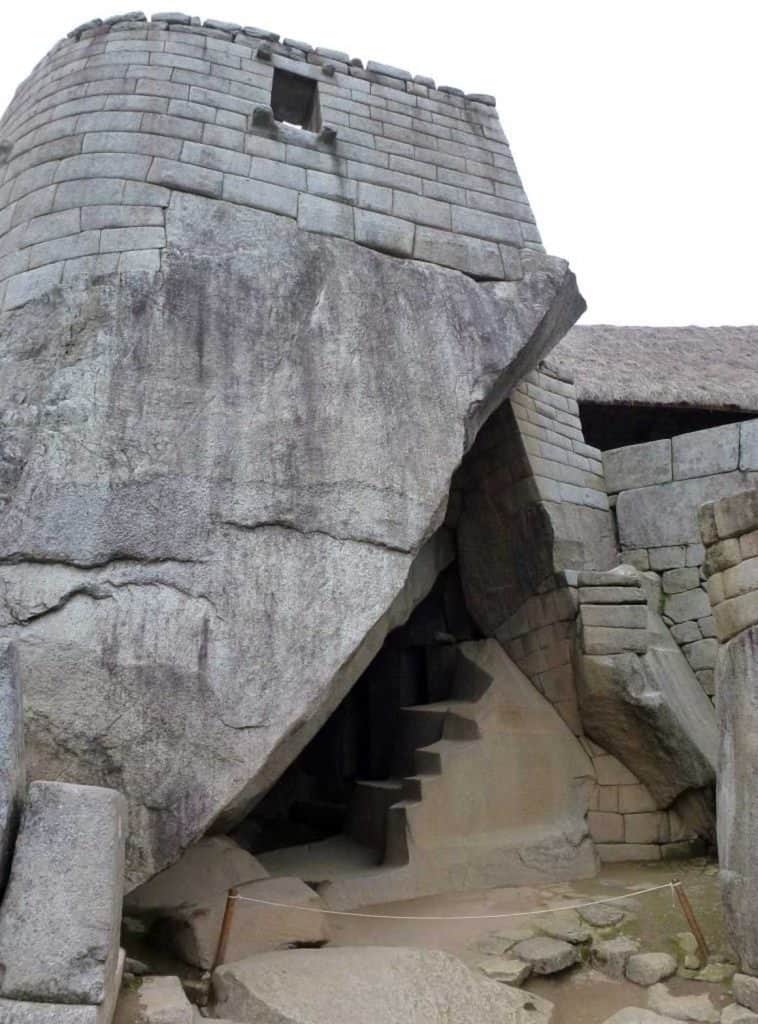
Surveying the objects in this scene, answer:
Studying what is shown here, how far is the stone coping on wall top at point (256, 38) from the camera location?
202 inches

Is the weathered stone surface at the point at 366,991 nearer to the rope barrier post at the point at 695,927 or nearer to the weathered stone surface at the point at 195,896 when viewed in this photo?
the weathered stone surface at the point at 195,896

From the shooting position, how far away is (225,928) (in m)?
3.72

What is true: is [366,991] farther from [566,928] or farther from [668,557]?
[668,557]

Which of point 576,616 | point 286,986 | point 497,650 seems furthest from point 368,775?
point 286,986

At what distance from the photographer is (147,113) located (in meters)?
4.69

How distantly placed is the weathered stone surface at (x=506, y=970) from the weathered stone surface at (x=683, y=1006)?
54 cm

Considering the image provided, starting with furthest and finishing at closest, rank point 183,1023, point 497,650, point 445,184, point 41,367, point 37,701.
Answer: point 497,650, point 445,184, point 41,367, point 37,701, point 183,1023

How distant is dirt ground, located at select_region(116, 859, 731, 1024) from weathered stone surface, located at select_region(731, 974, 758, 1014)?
0.17 m

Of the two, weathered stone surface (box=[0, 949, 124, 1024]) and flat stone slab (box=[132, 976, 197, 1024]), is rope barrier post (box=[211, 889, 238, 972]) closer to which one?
flat stone slab (box=[132, 976, 197, 1024])

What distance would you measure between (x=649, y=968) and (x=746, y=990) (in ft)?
1.97

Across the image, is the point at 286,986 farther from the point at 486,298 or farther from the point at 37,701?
the point at 486,298

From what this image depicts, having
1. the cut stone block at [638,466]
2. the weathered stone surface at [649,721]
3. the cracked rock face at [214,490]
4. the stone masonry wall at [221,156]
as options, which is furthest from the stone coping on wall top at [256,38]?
the weathered stone surface at [649,721]

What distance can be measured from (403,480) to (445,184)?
7.54 feet

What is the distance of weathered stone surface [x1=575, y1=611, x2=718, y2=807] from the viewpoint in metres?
5.40
